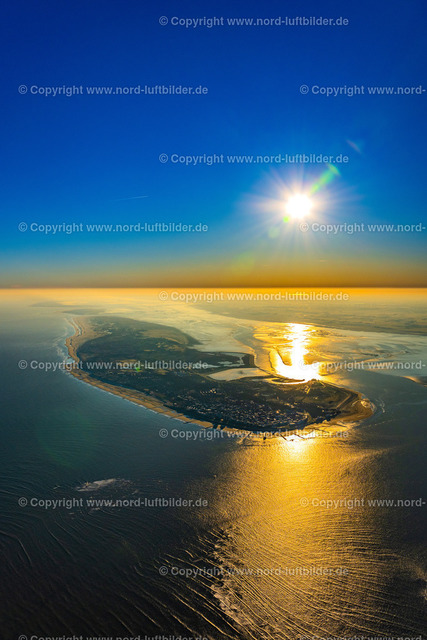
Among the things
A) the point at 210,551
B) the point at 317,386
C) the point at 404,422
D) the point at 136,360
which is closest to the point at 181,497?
the point at 210,551

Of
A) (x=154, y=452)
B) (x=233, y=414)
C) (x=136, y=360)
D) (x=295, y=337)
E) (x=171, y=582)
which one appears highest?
(x=295, y=337)

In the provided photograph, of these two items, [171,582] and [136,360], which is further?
[136,360]

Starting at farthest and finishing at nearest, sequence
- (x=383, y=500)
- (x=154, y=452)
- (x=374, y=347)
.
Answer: (x=374, y=347) < (x=154, y=452) < (x=383, y=500)

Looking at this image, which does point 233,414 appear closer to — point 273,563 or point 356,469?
point 356,469

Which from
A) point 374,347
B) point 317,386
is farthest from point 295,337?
point 317,386

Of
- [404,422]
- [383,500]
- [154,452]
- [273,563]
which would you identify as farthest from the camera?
[404,422]

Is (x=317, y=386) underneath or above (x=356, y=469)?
above

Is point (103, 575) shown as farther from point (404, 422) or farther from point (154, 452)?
point (404, 422)

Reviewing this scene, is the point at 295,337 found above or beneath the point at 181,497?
above

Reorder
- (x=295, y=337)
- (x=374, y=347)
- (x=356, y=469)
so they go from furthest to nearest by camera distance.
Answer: (x=295, y=337) < (x=374, y=347) < (x=356, y=469)
